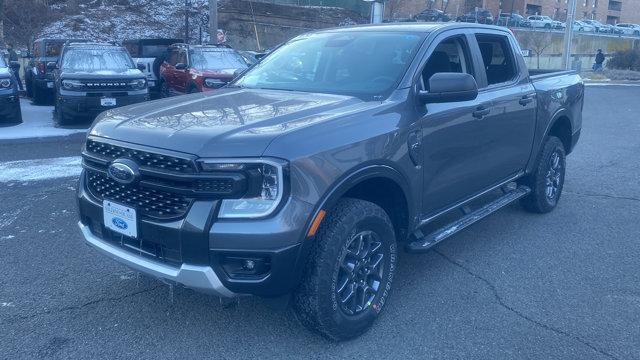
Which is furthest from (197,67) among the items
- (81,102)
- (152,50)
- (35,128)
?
(152,50)

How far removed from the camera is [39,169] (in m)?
7.96

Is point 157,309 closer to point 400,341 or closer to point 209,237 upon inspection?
point 209,237

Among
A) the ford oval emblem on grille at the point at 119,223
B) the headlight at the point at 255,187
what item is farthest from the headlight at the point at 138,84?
the headlight at the point at 255,187

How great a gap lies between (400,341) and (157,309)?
1.61 m

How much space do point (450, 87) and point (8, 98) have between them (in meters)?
9.78

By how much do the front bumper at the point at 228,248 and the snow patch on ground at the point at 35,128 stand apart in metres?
8.29

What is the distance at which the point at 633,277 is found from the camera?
15.5 feet

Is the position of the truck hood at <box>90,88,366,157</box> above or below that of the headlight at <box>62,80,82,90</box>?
above

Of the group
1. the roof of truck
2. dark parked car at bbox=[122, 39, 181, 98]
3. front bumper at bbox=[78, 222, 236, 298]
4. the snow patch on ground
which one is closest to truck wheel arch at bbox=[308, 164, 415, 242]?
front bumper at bbox=[78, 222, 236, 298]

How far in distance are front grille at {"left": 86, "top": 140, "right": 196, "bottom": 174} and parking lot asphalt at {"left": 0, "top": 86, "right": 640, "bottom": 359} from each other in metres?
1.10

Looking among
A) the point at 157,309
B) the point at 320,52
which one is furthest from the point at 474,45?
the point at 157,309

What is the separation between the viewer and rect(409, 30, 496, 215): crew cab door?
4129 millimetres

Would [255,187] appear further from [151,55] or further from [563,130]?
[151,55]

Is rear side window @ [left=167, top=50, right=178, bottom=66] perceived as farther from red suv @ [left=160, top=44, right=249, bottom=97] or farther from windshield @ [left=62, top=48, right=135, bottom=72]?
windshield @ [left=62, top=48, right=135, bottom=72]
